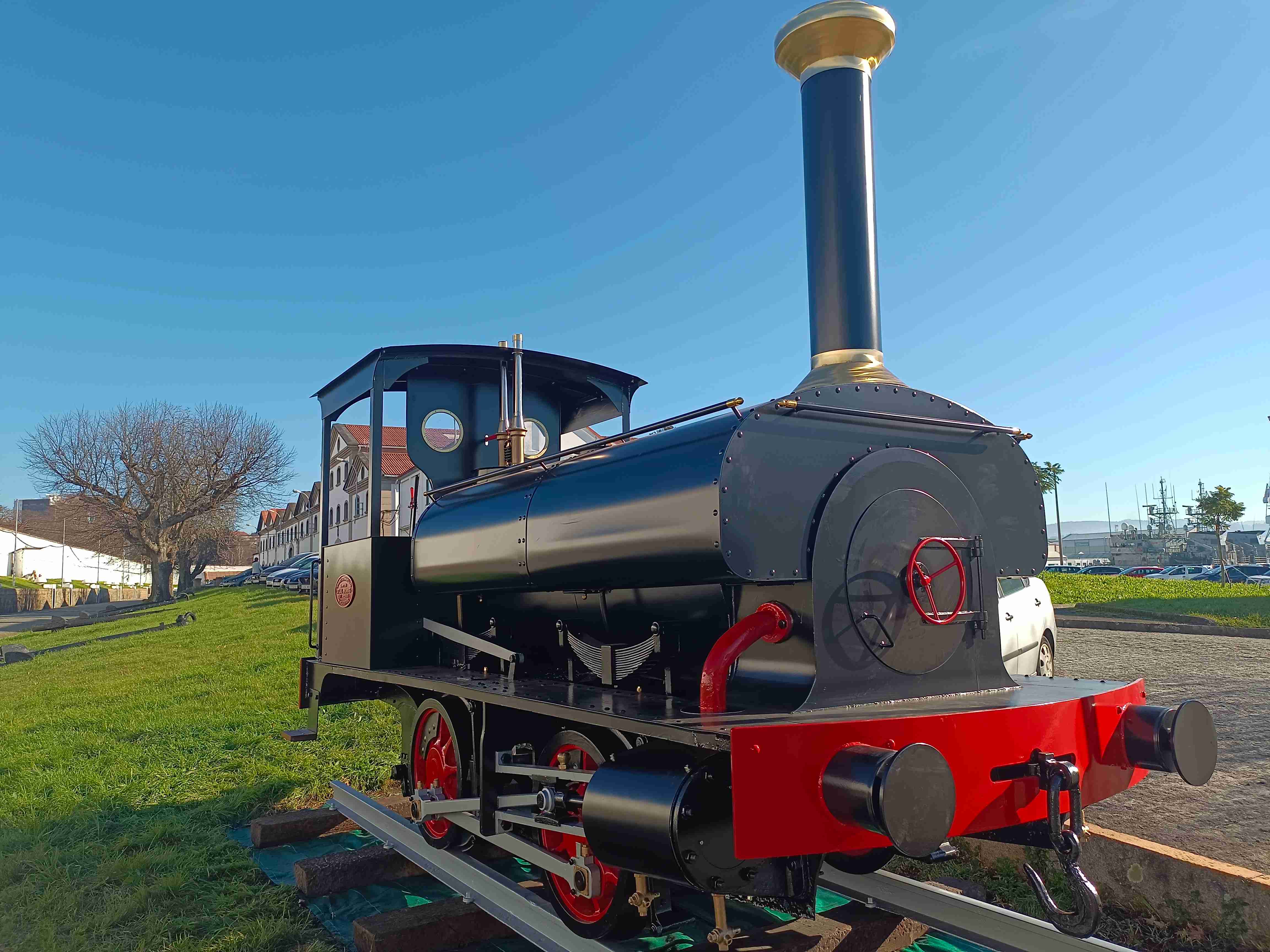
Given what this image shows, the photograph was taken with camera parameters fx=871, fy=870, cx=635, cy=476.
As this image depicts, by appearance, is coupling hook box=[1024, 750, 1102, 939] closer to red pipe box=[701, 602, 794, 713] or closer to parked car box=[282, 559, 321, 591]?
red pipe box=[701, 602, 794, 713]

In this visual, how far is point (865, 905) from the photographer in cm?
388

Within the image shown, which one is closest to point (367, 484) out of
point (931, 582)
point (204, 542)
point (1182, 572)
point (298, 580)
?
point (931, 582)

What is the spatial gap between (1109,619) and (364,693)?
40.9 feet

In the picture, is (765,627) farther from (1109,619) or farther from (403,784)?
(1109,619)

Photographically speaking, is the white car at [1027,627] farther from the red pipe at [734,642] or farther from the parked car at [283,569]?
the parked car at [283,569]

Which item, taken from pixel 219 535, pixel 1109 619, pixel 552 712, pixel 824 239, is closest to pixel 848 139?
pixel 824 239

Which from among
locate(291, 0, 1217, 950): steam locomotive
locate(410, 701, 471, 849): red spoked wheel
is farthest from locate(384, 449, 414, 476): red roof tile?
locate(410, 701, 471, 849): red spoked wheel

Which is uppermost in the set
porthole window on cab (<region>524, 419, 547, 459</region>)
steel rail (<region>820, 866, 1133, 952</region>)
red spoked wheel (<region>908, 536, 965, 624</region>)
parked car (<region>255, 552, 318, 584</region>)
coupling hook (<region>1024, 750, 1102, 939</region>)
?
porthole window on cab (<region>524, 419, 547, 459</region>)

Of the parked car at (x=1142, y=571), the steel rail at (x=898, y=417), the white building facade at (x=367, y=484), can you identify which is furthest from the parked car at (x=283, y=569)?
the parked car at (x=1142, y=571)

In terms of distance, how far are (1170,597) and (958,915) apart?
18737 millimetres

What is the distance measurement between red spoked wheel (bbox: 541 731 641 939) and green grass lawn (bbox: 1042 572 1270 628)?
12688mm

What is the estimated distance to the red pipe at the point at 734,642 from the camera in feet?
9.68

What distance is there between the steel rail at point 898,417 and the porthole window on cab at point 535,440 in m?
2.86

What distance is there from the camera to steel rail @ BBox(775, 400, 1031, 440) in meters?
3.08
